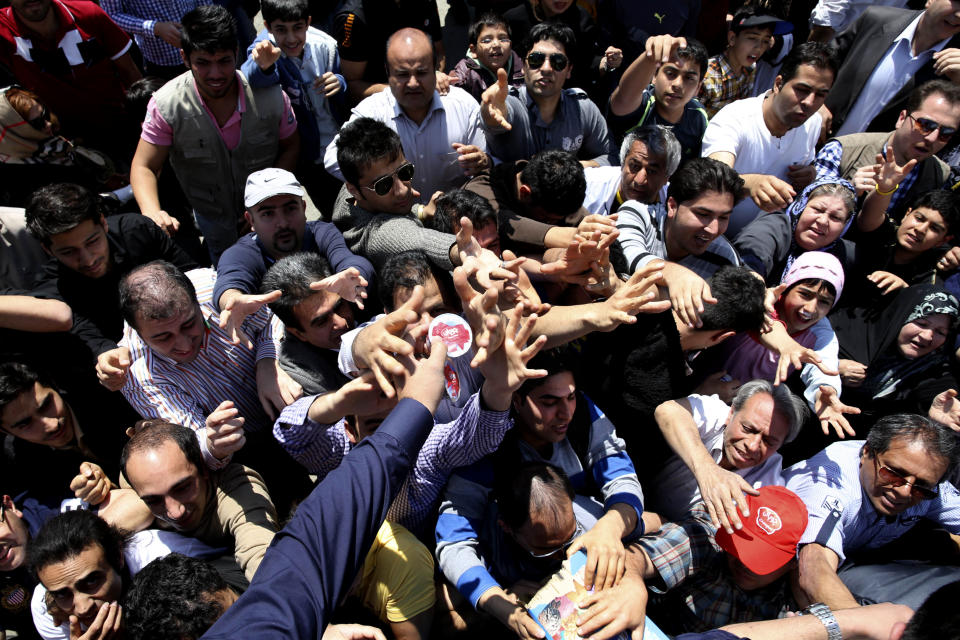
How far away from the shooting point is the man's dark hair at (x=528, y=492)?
245cm

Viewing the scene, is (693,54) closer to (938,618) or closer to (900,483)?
(900,483)

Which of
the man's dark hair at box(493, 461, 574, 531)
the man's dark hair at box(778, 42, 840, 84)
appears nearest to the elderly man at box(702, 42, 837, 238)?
the man's dark hair at box(778, 42, 840, 84)

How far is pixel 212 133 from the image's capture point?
375 cm

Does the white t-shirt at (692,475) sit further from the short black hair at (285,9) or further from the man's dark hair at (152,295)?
the short black hair at (285,9)

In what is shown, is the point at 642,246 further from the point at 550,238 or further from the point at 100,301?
the point at 100,301

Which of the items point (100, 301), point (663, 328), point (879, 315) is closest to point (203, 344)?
point (100, 301)

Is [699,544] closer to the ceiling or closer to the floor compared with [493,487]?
closer to the floor

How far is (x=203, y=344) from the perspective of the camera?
116 inches

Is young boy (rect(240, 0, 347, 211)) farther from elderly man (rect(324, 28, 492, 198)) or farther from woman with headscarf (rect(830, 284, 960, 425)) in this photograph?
woman with headscarf (rect(830, 284, 960, 425))

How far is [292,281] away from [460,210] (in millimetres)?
1027

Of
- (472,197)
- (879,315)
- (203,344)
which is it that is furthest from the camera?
(879,315)

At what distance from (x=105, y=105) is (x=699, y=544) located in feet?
15.0

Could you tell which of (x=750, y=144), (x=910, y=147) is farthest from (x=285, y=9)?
(x=910, y=147)

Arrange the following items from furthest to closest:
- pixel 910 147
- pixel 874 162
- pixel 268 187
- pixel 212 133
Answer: pixel 874 162 → pixel 910 147 → pixel 212 133 → pixel 268 187
